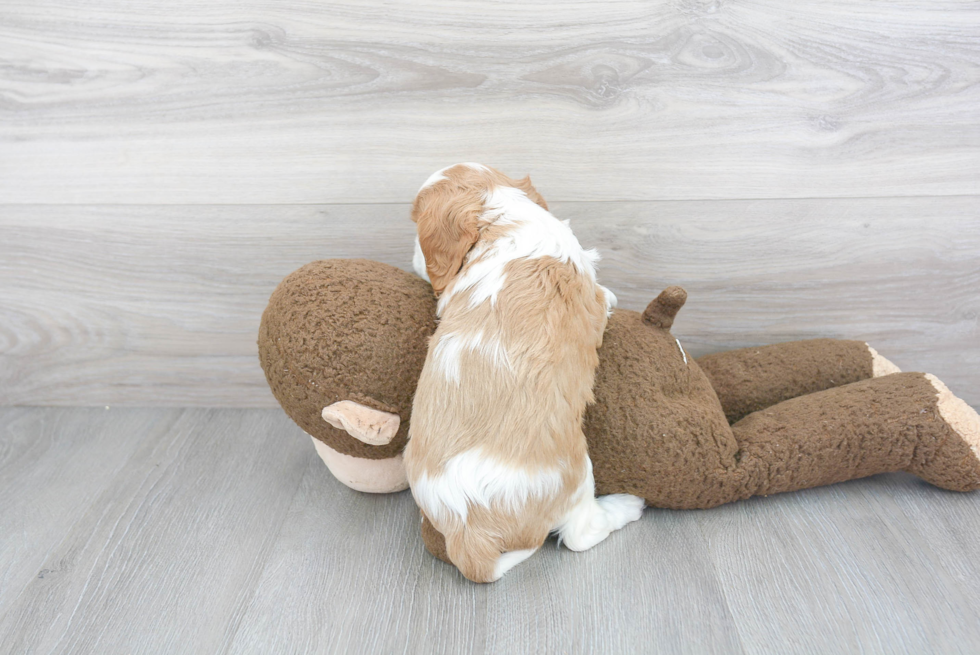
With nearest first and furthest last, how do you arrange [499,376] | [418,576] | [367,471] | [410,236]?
[499,376] < [418,576] < [367,471] < [410,236]

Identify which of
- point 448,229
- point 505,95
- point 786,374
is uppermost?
point 505,95

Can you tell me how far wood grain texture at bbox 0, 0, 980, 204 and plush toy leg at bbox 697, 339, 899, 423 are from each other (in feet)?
0.96

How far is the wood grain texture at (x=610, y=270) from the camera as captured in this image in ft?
3.88

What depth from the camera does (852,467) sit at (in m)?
1.02

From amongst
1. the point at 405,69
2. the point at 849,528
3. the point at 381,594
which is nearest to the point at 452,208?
the point at 405,69

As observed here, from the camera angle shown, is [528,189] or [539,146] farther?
[539,146]

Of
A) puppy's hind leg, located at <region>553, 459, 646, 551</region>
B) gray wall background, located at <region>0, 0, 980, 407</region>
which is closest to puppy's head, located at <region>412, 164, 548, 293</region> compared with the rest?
gray wall background, located at <region>0, 0, 980, 407</region>

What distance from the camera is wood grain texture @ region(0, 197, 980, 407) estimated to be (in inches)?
46.6

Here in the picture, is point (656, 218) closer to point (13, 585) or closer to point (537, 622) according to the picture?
point (537, 622)

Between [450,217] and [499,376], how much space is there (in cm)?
23

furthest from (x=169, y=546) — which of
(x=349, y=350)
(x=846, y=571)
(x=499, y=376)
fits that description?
(x=846, y=571)

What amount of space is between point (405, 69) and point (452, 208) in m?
0.36

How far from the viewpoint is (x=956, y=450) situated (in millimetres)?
1010

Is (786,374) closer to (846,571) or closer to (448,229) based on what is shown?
(846,571)
